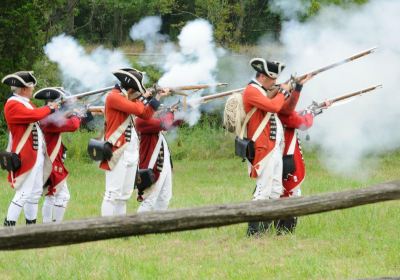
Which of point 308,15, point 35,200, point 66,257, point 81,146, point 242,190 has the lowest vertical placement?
point 81,146

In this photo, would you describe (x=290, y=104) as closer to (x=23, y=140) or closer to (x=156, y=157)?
(x=156, y=157)

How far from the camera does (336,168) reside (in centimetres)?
1669

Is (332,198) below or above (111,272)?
above

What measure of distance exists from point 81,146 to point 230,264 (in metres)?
14.1

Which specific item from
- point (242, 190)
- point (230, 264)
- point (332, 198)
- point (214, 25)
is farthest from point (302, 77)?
point (214, 25)

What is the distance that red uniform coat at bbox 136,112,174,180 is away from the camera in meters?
10.4

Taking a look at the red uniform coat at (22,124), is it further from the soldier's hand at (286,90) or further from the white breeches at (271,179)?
the soldier's hand at (286,90)

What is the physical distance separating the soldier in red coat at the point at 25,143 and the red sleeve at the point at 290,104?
2564 mm

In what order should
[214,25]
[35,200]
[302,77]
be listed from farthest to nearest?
[214,25] < [35,200] < [302,77]

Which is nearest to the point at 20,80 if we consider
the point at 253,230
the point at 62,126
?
the point at 62,126

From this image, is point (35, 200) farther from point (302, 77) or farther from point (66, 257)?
point (302, 77)

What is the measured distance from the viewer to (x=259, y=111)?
31.3ft

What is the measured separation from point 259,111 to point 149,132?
1.60m

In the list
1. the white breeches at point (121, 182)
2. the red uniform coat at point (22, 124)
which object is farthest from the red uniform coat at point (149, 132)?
the red uniform coat at point (22, 124)
